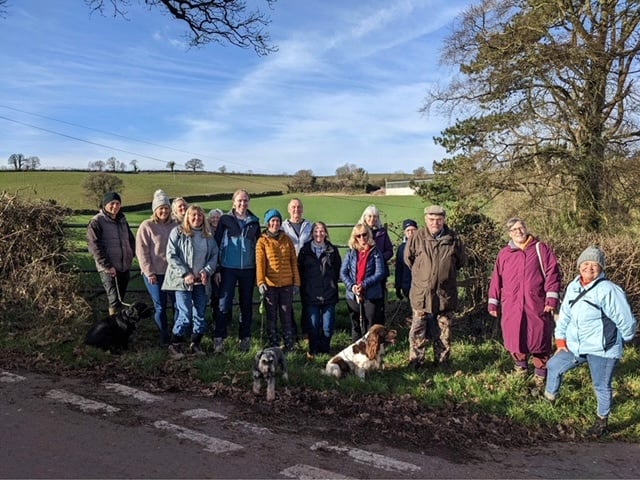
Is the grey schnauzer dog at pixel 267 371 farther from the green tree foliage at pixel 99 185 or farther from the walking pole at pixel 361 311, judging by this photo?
the green tree foliage at pixel 99 185

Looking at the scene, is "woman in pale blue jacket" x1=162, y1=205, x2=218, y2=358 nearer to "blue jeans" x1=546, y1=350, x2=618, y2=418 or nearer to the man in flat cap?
the man in flat cap

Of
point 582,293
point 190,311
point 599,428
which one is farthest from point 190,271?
point 599,428

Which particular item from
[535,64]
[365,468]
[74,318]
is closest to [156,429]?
[365,468]

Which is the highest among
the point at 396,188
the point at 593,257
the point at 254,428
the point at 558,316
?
the point at 396,188

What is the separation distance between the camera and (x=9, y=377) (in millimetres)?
5828

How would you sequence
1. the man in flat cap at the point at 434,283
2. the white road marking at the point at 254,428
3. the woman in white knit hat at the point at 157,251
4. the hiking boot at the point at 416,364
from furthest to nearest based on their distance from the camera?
the woman in white knit hat at the point at 157,251 < the hiking boot at the point at 416,364 < the man in flat cap at the point at 434,283 < the white road marking at the point at 254,428

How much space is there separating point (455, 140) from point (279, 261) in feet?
55.2

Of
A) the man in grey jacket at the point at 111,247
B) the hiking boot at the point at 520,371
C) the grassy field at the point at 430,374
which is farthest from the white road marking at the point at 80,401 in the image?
the hiking boot at the point at 520,371

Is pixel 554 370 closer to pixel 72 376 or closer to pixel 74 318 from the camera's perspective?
pixel 72 376

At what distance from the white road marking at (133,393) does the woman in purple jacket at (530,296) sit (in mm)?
3795

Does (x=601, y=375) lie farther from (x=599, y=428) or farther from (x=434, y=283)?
(x=434, y=283)

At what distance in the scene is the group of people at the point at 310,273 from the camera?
20.4ft

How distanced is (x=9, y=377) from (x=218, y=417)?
251 cm

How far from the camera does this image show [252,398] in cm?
546
